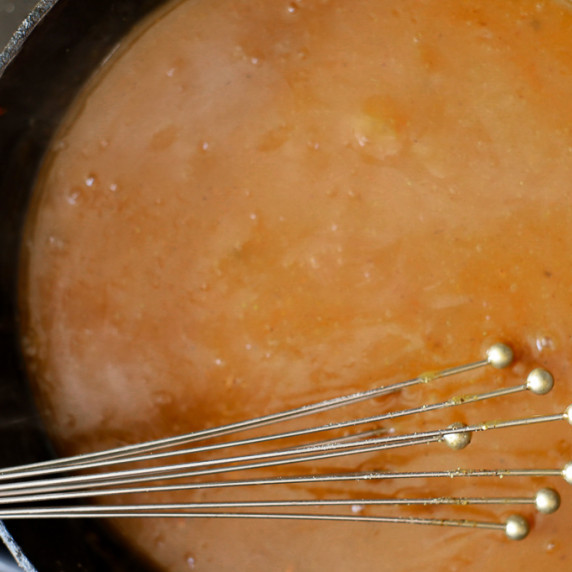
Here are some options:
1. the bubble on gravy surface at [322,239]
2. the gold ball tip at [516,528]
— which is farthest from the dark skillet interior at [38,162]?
the gold ball tip at [516,528]

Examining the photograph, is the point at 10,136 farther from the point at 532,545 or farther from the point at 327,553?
the point at 532,545

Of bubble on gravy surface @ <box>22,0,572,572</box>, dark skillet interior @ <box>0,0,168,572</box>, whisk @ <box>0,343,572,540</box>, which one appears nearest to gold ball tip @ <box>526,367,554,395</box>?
whisk @ <box>0,343,572,540</box>

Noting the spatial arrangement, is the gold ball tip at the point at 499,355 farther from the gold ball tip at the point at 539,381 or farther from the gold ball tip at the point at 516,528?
the gold ball tip at the point at 516,528

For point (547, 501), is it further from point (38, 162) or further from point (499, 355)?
point (38, 162)

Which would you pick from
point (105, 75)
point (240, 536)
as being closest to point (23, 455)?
point (240, 536)

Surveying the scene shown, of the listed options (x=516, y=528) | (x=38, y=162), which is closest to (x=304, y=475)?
(x=516, y=528)
